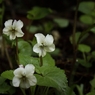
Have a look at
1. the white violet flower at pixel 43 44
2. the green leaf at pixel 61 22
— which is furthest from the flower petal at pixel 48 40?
the green leaf at pixel 61 22

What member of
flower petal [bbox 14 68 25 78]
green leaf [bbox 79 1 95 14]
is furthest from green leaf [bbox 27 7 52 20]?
green leaf [bbox 79 1 95 14]

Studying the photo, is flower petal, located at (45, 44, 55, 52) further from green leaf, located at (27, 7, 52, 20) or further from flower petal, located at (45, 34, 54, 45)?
green leaf, located at (27, 7, 52, 20)

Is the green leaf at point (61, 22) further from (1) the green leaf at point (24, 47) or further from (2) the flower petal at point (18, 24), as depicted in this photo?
(2) the flower petal at point (18, 24)

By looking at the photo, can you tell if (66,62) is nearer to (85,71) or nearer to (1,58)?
(85,71)

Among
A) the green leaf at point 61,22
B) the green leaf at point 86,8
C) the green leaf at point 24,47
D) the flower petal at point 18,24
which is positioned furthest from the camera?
the green leaf at point 61,22

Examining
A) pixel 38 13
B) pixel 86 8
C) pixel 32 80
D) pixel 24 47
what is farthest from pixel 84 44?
pixel 32 80

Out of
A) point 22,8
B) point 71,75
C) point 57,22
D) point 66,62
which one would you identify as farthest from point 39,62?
point 22,8
